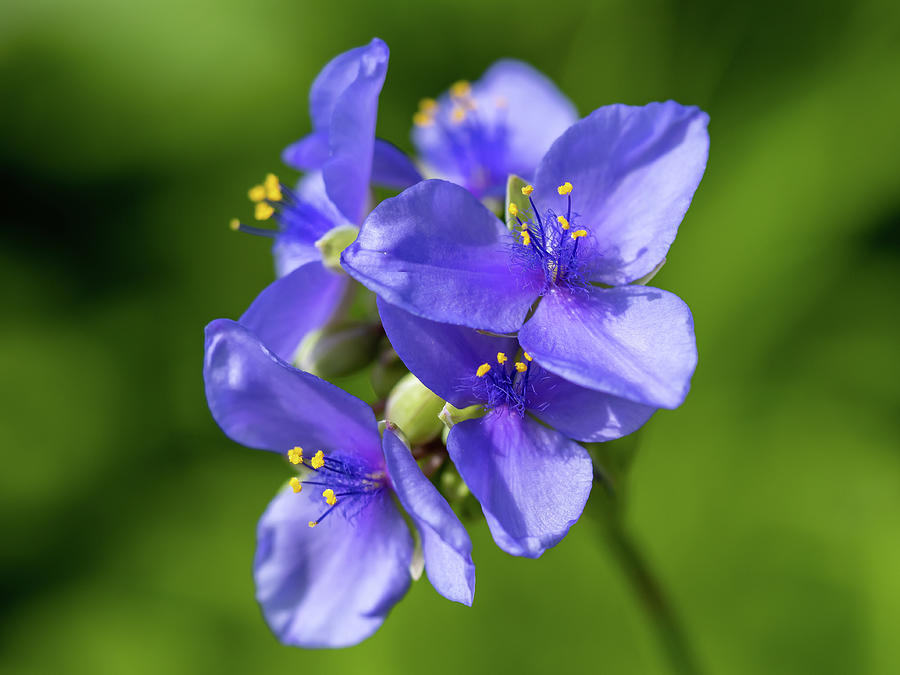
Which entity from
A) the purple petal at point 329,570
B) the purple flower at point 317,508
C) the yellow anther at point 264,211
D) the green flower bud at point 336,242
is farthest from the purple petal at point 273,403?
the yellow anther at point 264,211

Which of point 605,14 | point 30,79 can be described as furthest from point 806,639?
point 30,79

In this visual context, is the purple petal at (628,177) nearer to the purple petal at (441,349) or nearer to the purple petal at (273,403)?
the purple petal at (441,349)

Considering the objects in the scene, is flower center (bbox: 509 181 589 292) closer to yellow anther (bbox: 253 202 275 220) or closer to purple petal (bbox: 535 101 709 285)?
purple petal (bbox: 535 101 709 285)

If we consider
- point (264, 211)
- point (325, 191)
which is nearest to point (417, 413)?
point (325, 191)

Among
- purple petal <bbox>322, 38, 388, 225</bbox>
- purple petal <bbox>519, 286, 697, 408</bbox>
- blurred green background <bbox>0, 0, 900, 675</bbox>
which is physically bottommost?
blurred green background <bbox>0, 0, 900, 675</bbox>

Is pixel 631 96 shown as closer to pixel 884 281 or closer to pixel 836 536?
pixel 884 281

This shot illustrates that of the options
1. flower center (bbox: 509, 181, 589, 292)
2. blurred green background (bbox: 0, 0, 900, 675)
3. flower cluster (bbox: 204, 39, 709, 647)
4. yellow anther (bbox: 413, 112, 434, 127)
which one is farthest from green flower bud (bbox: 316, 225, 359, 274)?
blurred green background (bbox: 0, 0, 900, 675)

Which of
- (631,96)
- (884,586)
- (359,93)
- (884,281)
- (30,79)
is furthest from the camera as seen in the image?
(30,79)

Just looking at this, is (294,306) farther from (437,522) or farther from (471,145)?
(471,145)
